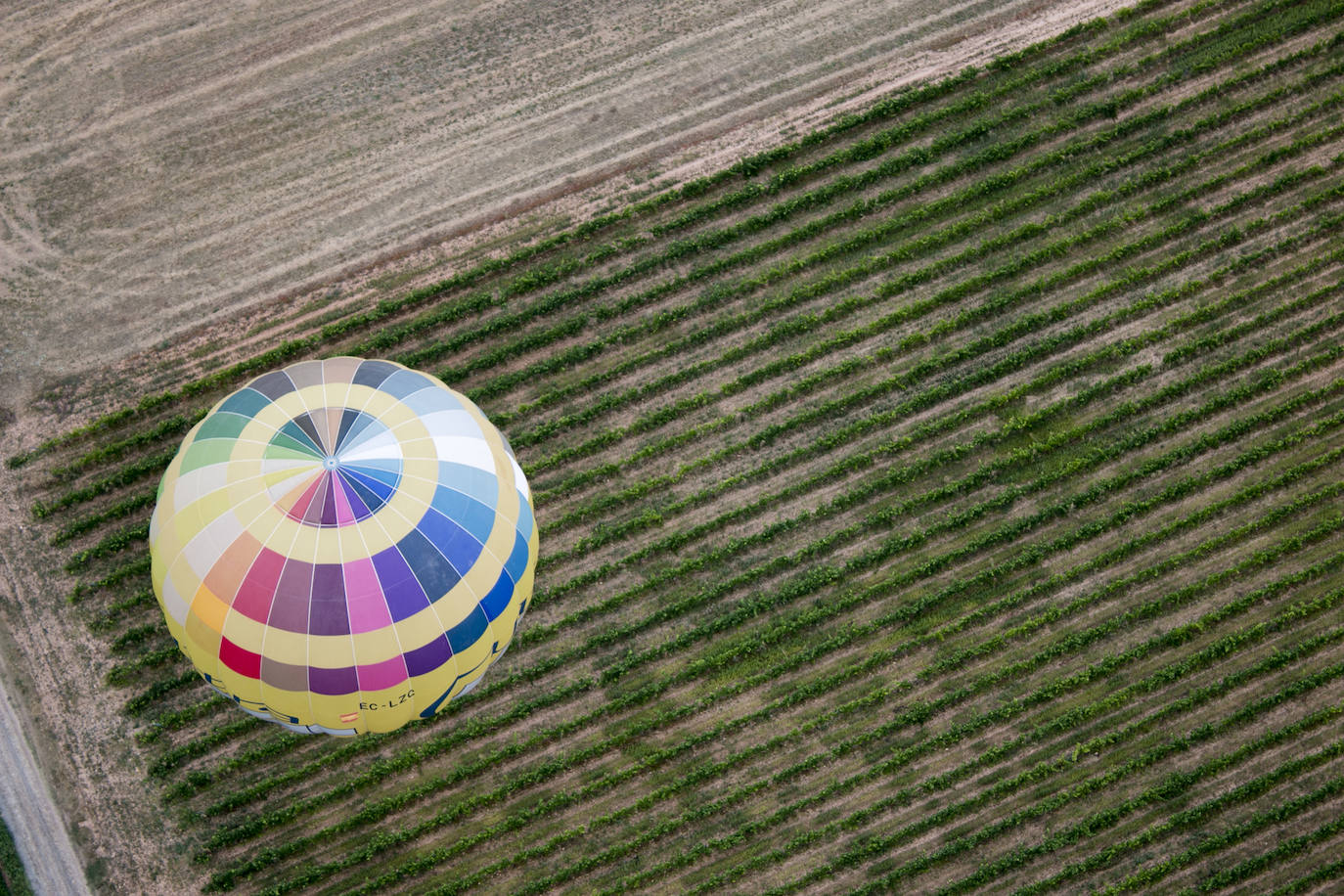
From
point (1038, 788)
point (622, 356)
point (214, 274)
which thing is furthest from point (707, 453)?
point (214, 274)

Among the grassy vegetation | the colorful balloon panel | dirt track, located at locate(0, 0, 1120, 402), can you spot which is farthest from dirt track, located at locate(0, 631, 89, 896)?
dirt track, located at locate(0, 0, 1120, 402)

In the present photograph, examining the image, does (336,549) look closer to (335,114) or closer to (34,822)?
(34,822)

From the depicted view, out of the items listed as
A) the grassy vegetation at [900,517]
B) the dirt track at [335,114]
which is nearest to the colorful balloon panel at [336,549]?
the grassy vegetation at [900,517]

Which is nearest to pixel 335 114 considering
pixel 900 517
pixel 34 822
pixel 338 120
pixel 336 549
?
pixel 338 120

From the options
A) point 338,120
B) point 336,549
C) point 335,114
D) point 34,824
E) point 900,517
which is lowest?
point 34,824

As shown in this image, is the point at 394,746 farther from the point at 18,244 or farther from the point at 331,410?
the point at 18,244

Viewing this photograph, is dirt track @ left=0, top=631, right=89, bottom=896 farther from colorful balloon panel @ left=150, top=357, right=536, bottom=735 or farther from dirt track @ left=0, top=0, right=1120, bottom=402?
dirt track @ left=0, top=0, right=1120, bottom=402
